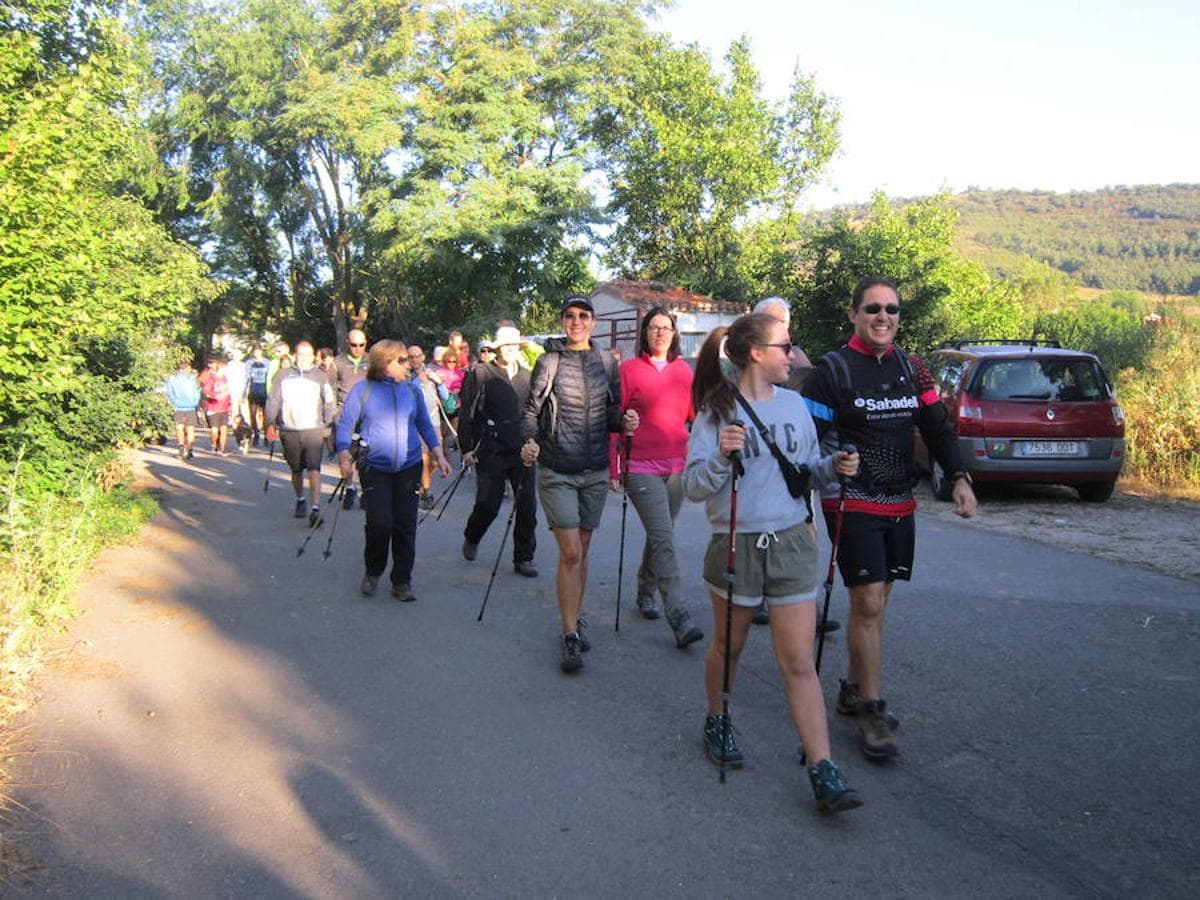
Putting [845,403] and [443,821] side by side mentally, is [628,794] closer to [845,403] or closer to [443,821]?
[443,821]

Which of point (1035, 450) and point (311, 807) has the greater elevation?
point (1035, 450)

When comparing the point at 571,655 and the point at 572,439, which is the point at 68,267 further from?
the point at 571,655

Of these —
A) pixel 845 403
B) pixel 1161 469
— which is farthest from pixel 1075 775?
pixel 1161 469

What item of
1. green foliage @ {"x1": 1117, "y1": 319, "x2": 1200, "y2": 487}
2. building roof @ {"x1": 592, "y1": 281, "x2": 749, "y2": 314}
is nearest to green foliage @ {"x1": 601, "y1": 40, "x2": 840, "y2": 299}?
building roof @ {"x1": 592, "y1": 281, "x2": 749, "y2": 314}

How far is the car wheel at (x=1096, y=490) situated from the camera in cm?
1054

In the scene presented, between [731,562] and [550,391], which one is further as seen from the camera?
[550,391]

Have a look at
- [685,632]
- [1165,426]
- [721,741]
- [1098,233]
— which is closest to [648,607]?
[685,632]

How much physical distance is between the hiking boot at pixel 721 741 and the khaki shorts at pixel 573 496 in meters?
1.63

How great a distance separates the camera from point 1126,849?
10.8 ft

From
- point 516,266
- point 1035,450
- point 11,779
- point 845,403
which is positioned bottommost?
point 11,779

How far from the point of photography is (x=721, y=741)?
3992 millimetres

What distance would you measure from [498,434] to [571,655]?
306cm

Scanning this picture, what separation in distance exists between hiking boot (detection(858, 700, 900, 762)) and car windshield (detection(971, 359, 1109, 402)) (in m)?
7.13

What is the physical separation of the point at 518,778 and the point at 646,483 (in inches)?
90.2
